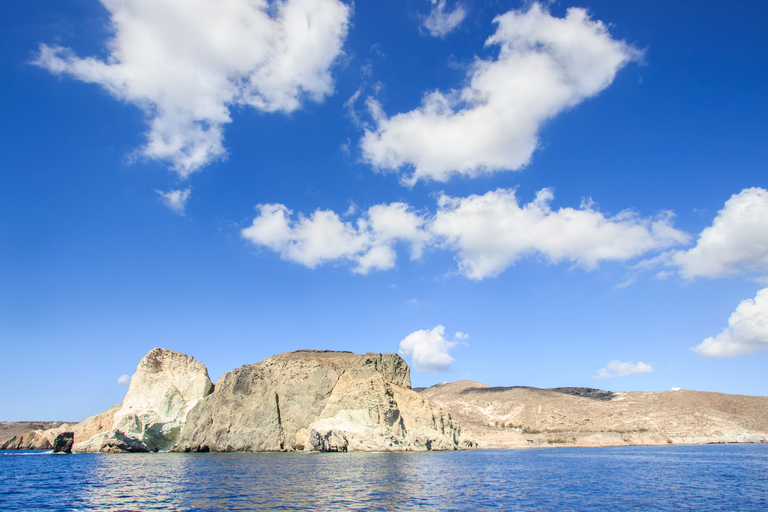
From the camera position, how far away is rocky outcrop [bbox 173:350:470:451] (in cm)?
7844

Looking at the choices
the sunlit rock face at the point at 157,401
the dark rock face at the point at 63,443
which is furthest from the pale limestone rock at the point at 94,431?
the sunlit rock face at the point at 157,401

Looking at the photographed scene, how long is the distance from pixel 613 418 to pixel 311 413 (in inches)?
4316

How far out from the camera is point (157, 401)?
271 ft

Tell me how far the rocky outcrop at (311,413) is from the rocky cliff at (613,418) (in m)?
57.2

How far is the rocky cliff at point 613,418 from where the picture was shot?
13450 centimetres

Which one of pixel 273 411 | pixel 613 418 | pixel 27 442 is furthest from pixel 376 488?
pixel 27 442

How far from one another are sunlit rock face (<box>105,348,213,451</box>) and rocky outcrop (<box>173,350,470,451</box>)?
11.1 feet

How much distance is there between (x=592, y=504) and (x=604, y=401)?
522ft

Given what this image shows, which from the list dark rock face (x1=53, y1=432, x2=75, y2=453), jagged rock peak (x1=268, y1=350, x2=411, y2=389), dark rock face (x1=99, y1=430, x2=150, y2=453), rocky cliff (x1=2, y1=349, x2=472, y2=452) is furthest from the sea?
dark rock face (x1=53, y1=432, x2=75, y2=453)

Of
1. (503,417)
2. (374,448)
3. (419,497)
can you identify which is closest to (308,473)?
(419,497)

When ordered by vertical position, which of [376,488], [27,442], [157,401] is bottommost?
[376,488]

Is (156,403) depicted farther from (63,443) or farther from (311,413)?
(311,413)

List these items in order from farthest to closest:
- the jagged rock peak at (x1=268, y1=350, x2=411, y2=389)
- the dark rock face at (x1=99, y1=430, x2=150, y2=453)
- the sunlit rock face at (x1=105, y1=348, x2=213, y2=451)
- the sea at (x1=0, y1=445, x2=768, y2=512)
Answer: the jagged rock peak at (x1=268, y1=350, x2=411, y2=389), the dark rock face at (x1=99, y1=430, x2=150, y2=453), the sunlit rock face at (x1=105, y1=348, x2=213, y2=451), the sea at (x1=0, y1=445, x2=768, y2=512)

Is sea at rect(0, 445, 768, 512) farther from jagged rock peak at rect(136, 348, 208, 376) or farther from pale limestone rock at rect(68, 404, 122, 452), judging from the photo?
pale limestone rock at rect(68, 404, 122, 452)
